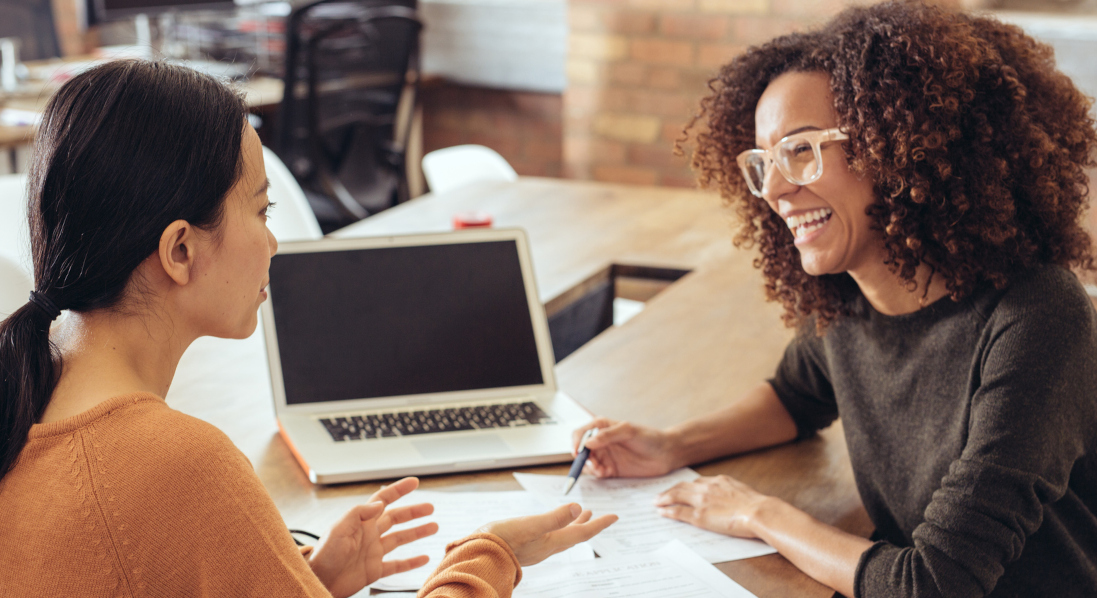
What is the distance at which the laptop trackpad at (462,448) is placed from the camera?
119 centimetres

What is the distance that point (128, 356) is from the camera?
2.47 ft

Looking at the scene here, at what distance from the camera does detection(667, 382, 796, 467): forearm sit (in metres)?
1.24

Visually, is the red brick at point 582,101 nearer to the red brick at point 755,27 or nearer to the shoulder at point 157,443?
the red brick at point 755,27

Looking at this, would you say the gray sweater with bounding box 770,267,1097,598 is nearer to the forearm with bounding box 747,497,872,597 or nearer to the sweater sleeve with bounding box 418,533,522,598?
the forearm with bounding box 747,497,872,597

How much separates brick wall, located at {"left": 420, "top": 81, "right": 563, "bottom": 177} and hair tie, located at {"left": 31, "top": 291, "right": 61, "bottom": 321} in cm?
368

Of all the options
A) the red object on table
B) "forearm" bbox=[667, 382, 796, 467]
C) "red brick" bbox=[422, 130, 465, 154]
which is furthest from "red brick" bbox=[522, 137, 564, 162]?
"forearm" bbox=[667, 382, 796, 467]

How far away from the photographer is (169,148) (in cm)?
71

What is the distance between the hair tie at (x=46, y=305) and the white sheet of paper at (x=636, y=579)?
0.48 meters

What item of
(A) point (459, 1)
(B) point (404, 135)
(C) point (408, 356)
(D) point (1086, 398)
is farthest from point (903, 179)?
(A) point (459, 1)

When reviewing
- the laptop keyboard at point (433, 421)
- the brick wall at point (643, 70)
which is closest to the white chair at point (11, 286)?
the laptop keyboard at point (433, 421)

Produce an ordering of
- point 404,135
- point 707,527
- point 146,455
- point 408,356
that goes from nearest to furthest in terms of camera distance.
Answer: point 146,455 → point 707,527 → point 408,356 → point 404,135

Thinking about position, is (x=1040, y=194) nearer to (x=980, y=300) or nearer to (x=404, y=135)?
(x=980, y=300)

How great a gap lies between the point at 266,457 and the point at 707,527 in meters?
0.53

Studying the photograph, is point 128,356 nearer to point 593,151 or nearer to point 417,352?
point 417,352
